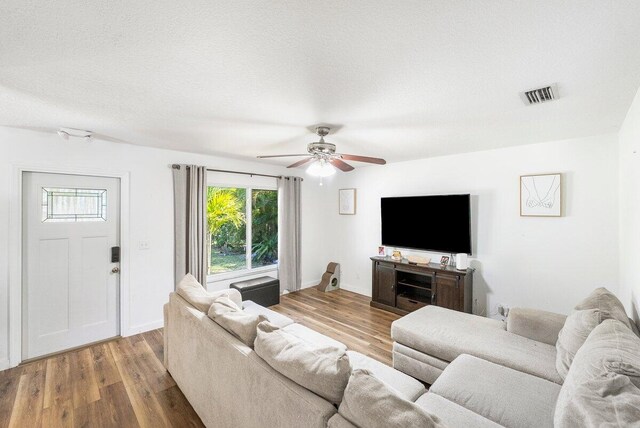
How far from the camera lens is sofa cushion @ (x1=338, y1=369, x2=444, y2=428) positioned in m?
0.99

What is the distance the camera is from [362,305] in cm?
471

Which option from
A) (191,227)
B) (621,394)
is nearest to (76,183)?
(191,227)

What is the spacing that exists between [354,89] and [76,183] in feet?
10.9

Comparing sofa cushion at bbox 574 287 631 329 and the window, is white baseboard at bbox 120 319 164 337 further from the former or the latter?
sofa cushion at bbox 574 287 631 329

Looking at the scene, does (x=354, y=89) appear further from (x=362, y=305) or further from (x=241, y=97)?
(x=362, y=305)

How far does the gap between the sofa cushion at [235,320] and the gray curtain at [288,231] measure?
3024 mm

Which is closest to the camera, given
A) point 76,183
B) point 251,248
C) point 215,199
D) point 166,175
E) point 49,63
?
point 49,63

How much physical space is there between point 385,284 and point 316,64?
3.63 metres

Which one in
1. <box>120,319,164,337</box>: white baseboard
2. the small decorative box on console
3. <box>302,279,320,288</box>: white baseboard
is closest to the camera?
<box>120,319,164,337</box>: white baseboard

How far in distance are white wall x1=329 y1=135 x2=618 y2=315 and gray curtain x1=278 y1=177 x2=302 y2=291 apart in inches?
75.9

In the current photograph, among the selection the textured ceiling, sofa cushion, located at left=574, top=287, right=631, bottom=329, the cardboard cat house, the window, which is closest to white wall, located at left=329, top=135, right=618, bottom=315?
the textured ceiling

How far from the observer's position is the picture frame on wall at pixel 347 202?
17.9 ft

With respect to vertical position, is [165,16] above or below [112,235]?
above

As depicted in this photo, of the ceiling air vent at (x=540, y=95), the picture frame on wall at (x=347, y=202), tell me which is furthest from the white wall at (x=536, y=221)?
the ceiling air vent at (x=540, y=95)
